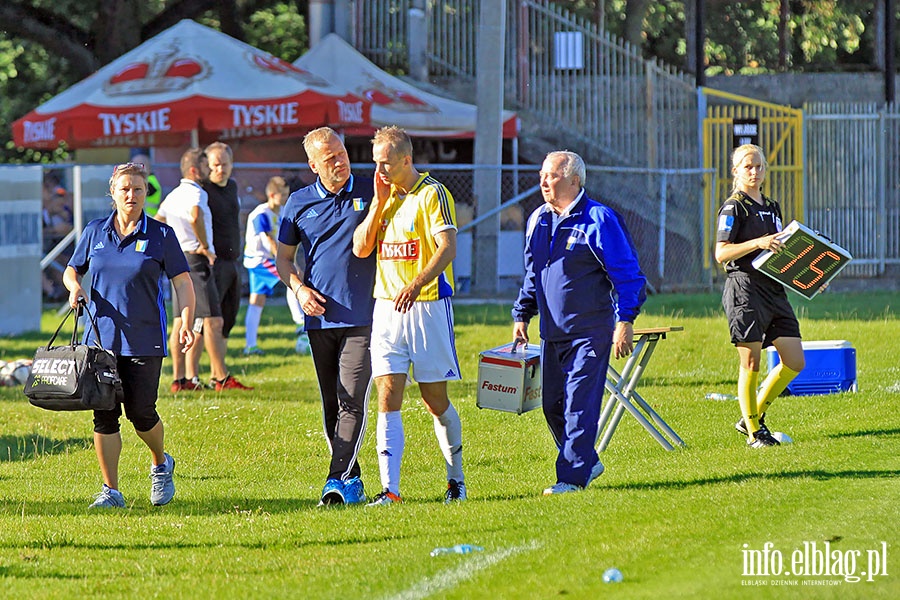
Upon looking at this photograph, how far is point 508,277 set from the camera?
2077 cm

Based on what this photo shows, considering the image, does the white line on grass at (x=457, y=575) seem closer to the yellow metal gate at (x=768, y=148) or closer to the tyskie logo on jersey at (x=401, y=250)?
the tyskie logo on jersey at (x=401, y=250)

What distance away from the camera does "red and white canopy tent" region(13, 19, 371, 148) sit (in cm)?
2005

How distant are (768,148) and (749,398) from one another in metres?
15.4

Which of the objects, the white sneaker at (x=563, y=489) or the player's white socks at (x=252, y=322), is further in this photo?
the player's white socks at (x=252, y=322)

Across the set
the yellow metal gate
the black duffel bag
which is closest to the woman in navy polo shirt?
the black duffel bag

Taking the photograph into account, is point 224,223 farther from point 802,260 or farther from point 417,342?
point 802,260

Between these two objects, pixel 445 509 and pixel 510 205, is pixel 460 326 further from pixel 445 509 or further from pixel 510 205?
pixel 445 509

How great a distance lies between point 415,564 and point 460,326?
10.6 m

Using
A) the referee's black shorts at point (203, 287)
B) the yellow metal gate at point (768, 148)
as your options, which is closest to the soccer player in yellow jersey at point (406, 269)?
the referee's black shorts at point (203, 287)

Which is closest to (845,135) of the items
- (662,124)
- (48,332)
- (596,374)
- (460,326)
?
(662,124)

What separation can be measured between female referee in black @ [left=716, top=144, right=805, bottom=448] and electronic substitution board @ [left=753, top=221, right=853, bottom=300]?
5.8 inches

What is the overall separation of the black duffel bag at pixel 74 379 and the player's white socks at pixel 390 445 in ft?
4.62

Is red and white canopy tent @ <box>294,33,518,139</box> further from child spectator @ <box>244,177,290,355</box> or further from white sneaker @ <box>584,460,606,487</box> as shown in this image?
white sneaker @ <box>584,460,606,487</box>

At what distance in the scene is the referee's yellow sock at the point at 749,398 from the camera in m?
9.03
